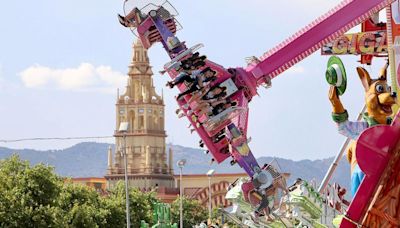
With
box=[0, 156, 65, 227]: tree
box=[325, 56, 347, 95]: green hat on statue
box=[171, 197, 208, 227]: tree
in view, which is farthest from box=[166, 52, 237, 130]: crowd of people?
box=[171, 197, 208, 227]: tree

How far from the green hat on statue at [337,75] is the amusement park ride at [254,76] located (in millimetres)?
8690

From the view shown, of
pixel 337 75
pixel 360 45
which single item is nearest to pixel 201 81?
pixel 360 45

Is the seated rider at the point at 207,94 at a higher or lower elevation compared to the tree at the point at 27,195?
lower

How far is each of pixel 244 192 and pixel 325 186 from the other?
5592 mm

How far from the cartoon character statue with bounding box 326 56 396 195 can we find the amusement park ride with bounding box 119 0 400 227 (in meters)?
8.29

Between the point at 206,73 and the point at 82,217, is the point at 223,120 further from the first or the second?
the point at 82,217

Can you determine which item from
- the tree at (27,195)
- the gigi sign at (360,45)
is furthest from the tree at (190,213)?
the gigi sign at (360,45)

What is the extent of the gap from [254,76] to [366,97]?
1659 centimetres

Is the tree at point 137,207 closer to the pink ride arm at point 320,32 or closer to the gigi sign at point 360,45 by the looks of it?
the gigi sign at point 360,45

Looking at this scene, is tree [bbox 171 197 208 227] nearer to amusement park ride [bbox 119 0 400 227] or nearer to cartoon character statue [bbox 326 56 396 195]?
amusement park ride [bbox 119 0 400 227]

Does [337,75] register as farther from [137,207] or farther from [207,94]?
[137,207]

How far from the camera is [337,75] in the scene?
921 inches

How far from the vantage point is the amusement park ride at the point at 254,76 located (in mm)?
35438

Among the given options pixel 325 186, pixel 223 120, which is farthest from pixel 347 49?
pixel 325 186
